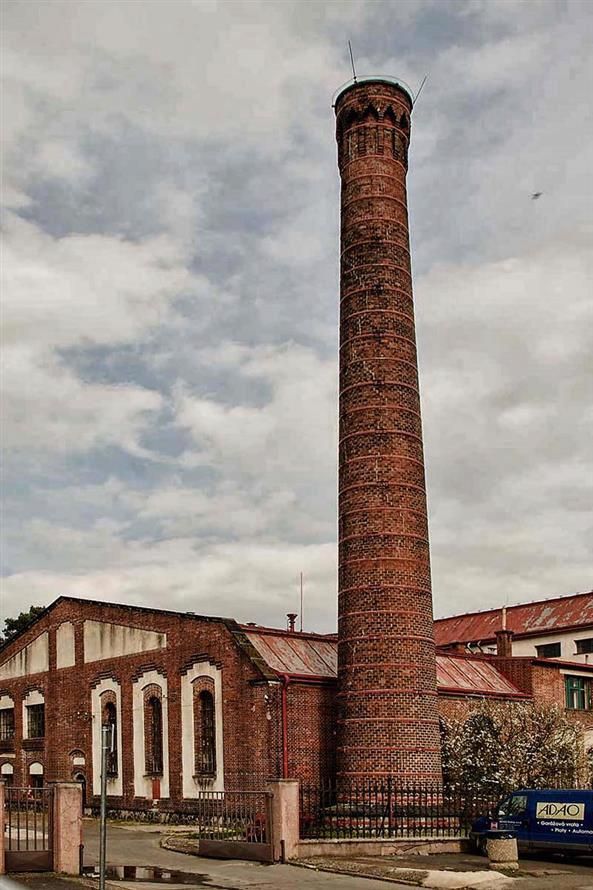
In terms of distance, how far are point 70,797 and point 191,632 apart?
463 inches

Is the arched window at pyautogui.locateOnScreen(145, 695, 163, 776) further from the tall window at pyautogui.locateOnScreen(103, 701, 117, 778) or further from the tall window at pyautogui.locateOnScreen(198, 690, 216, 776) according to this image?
the tall window at pyautogui.locateOnScreen(198, 690, 216, 776)

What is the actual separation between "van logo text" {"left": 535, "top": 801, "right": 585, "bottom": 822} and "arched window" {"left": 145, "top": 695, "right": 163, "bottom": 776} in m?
12.7

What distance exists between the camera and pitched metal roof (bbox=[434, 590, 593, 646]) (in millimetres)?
50094

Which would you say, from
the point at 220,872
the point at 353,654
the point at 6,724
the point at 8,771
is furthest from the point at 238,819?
the point at 6,724

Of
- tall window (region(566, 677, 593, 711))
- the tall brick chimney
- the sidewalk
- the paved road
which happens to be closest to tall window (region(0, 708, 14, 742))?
the paved road

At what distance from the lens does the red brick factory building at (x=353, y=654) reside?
26703 millimetres

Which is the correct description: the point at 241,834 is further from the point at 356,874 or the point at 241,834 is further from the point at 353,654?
the point at 353,654

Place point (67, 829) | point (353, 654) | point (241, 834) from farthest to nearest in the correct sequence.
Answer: point (353, 654)
point (241, 834)
point (67, 829)

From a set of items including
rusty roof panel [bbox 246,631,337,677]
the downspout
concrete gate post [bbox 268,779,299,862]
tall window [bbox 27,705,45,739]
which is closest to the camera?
concrete gate post [bbox 268,779,299,862]

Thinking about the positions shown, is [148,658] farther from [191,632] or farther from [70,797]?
[70,797]

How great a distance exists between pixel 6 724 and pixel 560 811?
24316mm

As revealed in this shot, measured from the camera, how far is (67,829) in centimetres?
1945

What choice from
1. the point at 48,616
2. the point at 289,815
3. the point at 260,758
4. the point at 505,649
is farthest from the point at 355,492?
the point at 48,616

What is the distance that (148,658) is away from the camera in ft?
109
